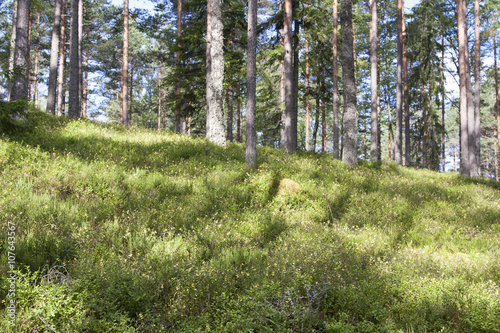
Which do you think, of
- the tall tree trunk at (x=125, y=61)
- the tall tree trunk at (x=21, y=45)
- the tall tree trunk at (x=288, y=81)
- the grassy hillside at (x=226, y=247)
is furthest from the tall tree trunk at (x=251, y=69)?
the tall tree trunk at (x=125, y=61)

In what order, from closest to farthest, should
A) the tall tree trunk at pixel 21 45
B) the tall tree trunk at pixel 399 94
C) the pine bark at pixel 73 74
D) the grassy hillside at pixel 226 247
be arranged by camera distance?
the grassy hillside at pixel 226 247, the tall tree trunk at pixel 21 45, the pine bark at pixel 73 74, the tall tree trunk at pixel 399 94

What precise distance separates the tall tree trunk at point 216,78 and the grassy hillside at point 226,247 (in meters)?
3.44

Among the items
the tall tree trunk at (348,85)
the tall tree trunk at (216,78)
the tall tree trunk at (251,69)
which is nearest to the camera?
the tall tree trunk at (251,69)

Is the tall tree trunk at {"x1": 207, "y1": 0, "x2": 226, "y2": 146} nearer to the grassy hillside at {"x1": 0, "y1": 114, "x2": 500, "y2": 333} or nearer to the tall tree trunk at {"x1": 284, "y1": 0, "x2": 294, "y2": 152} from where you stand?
the grassy hillside at {"x1": 0, "y1": 114, "x2": 500, "y2": 333}

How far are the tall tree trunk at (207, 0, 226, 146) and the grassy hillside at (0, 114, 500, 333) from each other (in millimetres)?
3437

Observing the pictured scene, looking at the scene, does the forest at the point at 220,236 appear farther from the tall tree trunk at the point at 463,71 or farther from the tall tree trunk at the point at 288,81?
the tall tree trunk at the point at 463,71

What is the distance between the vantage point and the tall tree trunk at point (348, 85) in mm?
11469

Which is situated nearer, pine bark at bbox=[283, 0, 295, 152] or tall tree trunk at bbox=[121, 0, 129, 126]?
pine bark at bbox=[283, 0, 295, 152]

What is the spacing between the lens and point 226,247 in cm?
504

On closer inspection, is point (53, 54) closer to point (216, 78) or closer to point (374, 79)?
point (216, 78)

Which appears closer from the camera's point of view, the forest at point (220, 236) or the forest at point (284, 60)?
the forest at point (220, 236)

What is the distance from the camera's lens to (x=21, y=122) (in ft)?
31.3

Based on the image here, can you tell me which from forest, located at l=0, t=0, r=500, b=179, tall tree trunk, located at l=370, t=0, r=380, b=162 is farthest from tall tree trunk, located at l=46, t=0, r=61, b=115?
tall tree trunk, located at l=370, t=0, r=380, b=162

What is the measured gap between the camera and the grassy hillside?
10.9ft
